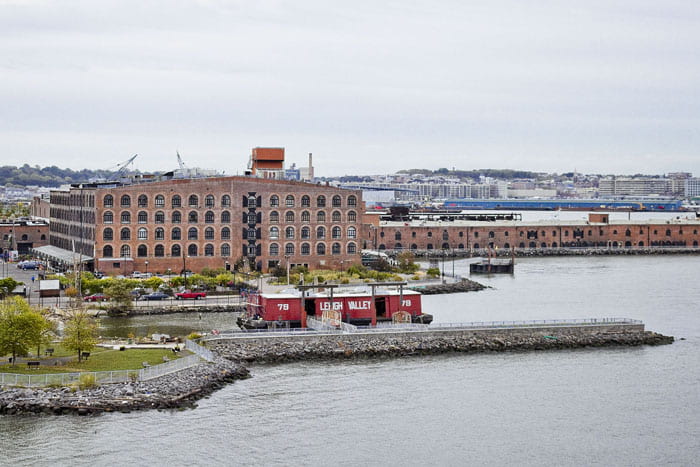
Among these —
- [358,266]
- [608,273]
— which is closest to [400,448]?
[358,266]

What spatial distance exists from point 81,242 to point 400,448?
134 ft

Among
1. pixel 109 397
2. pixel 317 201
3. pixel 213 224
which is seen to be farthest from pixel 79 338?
pixel 317 201

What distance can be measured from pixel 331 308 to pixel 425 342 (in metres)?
4.00

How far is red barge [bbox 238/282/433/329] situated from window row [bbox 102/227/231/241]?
2001 cm

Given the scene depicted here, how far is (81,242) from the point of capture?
206ft

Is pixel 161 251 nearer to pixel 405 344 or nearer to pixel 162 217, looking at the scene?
pixel 162 217

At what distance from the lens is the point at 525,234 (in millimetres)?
91750

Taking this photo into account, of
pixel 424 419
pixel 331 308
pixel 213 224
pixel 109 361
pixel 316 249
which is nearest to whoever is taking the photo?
pixel 424 419

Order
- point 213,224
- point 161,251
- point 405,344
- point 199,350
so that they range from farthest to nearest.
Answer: point 213,224, point 161,251, point 405,344, point 199,350

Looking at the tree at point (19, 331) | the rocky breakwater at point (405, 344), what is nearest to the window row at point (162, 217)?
the rocky breakwater at point (405, 344)

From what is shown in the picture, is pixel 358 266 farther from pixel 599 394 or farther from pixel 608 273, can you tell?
pixel 599 394

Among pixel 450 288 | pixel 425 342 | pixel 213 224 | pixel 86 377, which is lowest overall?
pixel 425 342

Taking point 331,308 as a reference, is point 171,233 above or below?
above

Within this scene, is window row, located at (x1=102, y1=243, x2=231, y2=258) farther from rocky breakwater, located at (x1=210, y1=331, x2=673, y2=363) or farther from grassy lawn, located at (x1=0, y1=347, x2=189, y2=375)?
grassy lawn, located at (x1=0, y1=347, x2=189, y2=375)
